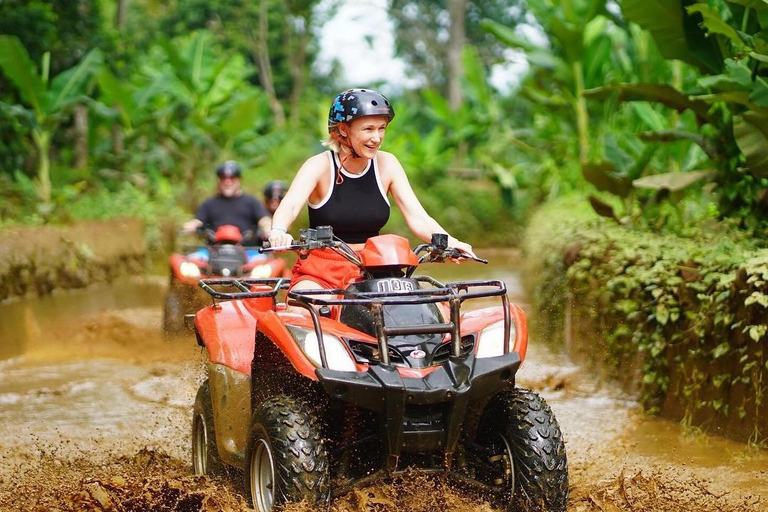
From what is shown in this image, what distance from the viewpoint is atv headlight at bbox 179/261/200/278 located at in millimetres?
9766

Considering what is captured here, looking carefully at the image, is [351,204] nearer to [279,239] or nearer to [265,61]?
[279,239]

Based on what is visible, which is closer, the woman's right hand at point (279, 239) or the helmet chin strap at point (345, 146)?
the woman's right hand at point (279, 239)

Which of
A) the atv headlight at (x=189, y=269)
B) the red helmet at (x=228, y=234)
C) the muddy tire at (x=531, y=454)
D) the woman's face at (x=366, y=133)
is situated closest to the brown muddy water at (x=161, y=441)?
the muddy tire at (x=531, y=454)

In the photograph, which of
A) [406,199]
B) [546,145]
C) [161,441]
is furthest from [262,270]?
[546,145]

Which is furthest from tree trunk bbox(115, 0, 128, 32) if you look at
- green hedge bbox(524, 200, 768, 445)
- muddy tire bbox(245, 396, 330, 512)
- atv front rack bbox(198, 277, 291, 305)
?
muddy tire bbox(245, 396, 330, 512)

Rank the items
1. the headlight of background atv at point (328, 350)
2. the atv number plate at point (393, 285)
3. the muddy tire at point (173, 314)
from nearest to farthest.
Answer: the headlight of background atv at point (328, 350), the atv number plate at point (393, 285), the muddy tire at point (173, 314)

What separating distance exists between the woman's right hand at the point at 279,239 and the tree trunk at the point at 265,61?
2508 cm

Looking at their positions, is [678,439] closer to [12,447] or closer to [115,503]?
[115,503]

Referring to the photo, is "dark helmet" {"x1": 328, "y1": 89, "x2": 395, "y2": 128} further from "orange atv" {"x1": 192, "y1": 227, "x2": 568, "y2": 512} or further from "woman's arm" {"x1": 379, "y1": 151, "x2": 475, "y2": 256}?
"orange atv" {"x1": 192, "y1": 227, "x2": 568, "y2": 512}

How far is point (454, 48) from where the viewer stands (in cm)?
3030

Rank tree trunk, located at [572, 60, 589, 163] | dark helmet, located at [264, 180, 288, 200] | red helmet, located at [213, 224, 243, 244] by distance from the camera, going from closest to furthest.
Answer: red helmet, located at [213, 224, 243, 244], dark helmet, located at [264, 180, 288, 200], tree trunk, located at [572, 60, 589, 163]

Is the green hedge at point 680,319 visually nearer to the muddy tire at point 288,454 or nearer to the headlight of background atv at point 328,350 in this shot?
the headlight of background atv at point 328,350

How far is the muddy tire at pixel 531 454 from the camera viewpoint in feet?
13.3

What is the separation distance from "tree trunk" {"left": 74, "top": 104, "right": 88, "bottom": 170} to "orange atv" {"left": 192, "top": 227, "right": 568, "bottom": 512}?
1521 cm
